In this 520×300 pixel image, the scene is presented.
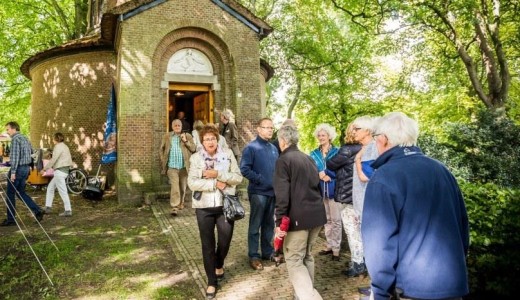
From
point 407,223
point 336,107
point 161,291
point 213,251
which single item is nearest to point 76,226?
point 161,291

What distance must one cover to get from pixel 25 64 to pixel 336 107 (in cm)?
1942

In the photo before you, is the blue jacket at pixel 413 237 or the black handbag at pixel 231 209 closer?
the blue jacket at pixel 413 237

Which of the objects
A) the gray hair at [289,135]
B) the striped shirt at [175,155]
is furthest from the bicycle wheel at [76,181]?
the gray hair at [289,135]

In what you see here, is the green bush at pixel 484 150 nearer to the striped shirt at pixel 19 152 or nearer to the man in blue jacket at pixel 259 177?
the man in blue jacket at pixel 259 177

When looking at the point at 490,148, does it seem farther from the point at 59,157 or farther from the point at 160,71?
the point at 59,157

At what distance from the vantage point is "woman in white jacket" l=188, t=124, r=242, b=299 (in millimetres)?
4484

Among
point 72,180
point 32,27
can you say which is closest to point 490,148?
point 72,180

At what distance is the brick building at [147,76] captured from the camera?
36.3 feet

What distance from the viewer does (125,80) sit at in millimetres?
10992

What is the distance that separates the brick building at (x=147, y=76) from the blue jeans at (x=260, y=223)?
251 inches

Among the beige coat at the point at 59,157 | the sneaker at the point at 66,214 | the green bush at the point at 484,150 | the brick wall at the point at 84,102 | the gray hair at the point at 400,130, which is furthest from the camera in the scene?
the brick wall at the point at 84,102

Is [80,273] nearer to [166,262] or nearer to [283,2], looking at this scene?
[166,262]

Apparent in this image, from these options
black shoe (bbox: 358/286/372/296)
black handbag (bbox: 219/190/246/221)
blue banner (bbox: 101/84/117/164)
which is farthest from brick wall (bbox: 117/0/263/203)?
black shoe (bbox: 358/286/372/296)

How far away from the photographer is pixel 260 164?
5.45 metres
